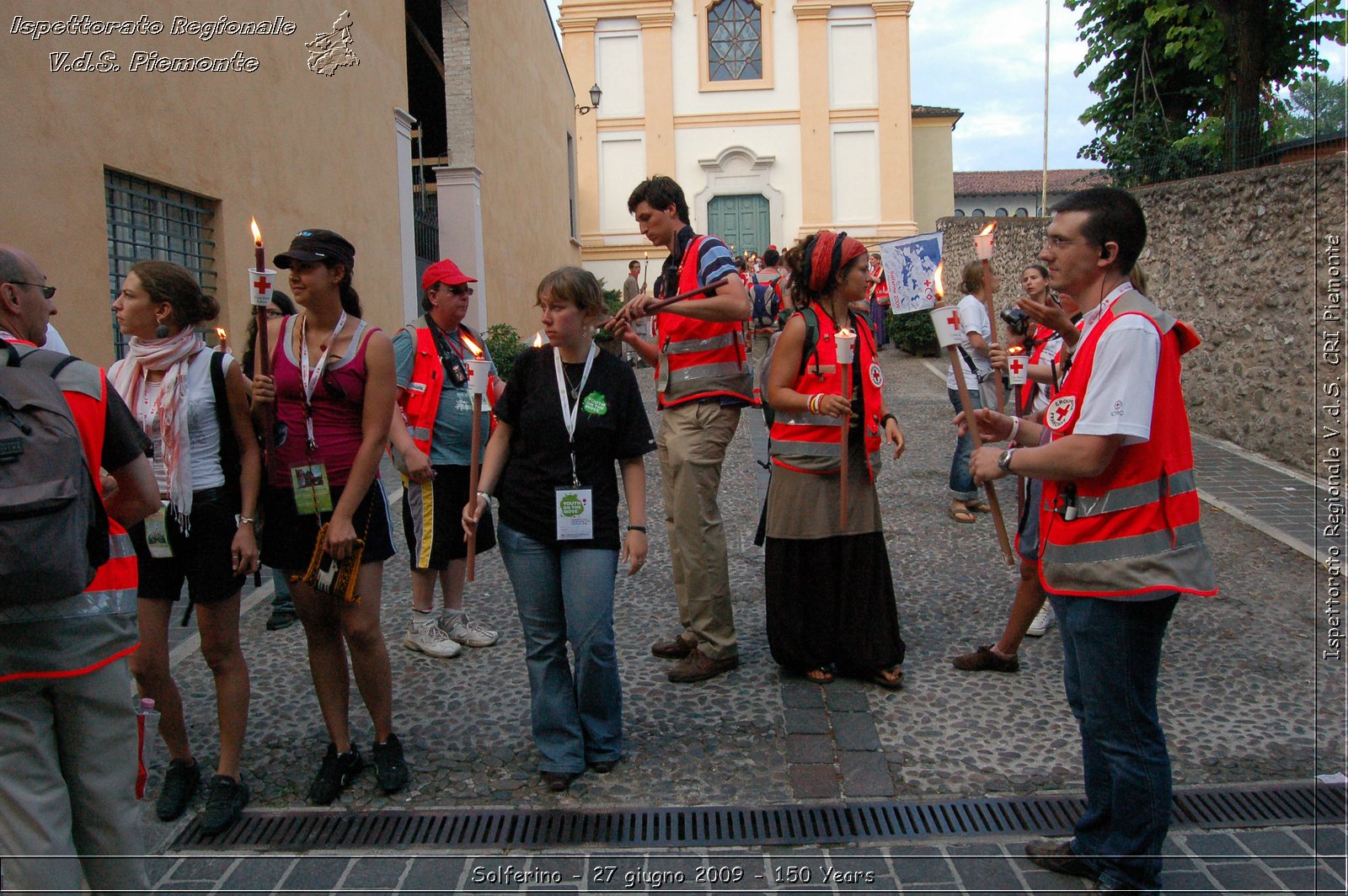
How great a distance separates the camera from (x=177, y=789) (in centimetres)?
363

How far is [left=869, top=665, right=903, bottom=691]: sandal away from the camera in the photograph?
14.6 feet

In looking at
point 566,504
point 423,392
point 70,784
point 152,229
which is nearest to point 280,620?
point 423,392

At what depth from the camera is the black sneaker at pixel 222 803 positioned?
136 inches

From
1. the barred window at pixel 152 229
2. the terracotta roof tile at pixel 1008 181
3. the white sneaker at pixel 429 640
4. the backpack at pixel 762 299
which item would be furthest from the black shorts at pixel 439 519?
the terracotta roof tile at pixel 1008 181

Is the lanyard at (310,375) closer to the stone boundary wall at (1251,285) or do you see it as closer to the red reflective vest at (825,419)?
the red reflective vest at (825,419)

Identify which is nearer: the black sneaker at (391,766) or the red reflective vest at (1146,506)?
the red reflective vest at (1146,506)

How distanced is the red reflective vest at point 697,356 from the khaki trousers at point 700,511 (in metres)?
0.07

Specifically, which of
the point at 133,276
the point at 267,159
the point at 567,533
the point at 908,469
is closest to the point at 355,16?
the point at 267,159

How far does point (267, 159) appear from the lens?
30.0 feet

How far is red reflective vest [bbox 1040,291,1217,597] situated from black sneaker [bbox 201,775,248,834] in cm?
287

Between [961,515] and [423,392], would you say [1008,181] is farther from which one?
[423,392]

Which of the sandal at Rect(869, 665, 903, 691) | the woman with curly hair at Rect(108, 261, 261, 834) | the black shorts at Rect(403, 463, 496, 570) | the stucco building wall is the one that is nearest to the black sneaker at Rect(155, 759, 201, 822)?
the woman with curly hair at Rect(108, 261, 261, 834)

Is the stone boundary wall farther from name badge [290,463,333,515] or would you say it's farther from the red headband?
name badge [290,463,333,515]

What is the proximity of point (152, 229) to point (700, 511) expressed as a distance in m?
5.25
